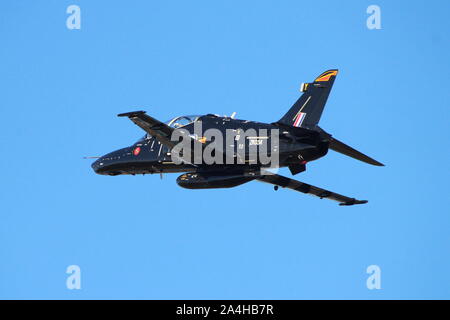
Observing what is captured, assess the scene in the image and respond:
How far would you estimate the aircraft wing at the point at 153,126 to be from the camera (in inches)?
1724

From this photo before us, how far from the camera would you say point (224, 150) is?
4647cm

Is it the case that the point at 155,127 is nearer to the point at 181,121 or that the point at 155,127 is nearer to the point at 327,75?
the point at 181,121

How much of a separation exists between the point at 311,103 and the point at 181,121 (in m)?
6.61

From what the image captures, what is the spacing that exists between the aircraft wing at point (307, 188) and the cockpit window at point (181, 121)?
5.44m

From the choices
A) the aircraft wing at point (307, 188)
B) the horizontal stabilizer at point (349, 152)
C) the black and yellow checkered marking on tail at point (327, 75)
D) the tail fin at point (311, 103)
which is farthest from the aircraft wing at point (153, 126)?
the horizontal stabilizer at point (349, 152)

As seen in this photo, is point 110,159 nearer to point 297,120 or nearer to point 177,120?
point 177,120

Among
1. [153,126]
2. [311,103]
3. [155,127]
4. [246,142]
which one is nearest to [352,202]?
[311,103]

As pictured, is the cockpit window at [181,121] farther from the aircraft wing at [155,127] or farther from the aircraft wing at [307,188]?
the aircraft wing at [307,188]

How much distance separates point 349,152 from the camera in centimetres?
4612

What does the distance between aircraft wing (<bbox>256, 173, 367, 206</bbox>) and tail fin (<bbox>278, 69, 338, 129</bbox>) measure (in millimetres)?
5673

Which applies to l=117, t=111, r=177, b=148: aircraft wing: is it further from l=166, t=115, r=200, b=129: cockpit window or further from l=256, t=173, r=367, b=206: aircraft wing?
l=256, t=173, r=367, b=206: aircraft wing

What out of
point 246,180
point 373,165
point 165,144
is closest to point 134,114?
point 165,144

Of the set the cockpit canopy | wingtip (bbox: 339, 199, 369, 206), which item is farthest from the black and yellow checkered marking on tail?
wingtip (bbox: 339, 199, 369, 206)
